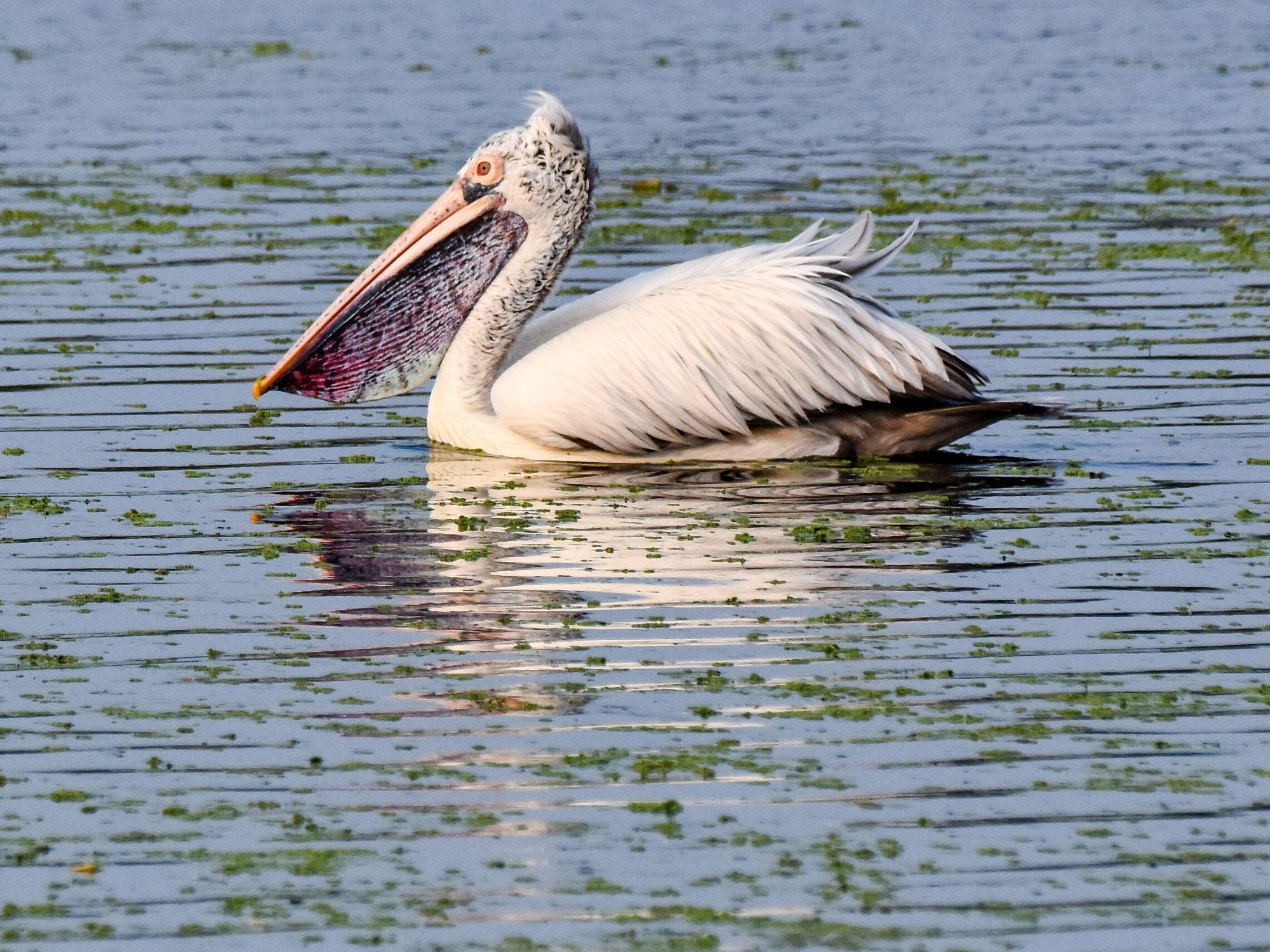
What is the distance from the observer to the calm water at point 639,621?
14.3 feet

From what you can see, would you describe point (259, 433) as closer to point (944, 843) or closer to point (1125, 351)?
point (1125, 351)

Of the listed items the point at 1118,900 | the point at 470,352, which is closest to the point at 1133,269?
the point at 470,352

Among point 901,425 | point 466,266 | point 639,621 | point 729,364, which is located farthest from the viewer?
point 466,266

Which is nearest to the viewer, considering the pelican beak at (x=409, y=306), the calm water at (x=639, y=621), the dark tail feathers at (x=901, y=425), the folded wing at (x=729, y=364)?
the calm water at (x=639, y=621)

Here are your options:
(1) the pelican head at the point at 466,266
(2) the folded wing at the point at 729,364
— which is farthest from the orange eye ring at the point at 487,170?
Answer: (2) the folded wing at the point at 729,364

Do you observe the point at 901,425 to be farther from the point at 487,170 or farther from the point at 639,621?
the point at 639,621

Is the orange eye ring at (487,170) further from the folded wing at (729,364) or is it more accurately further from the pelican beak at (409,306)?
the folded wing at (729,364)

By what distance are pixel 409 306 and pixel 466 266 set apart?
0.26 metres

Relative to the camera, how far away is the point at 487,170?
8.76 metres

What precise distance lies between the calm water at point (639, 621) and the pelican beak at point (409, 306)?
0.83ft

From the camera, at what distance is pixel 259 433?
8.82m

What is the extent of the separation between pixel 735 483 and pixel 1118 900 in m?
3.76

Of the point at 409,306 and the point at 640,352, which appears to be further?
the point at 409,306

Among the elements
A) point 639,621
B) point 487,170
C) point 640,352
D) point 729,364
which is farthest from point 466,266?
point 639,621
